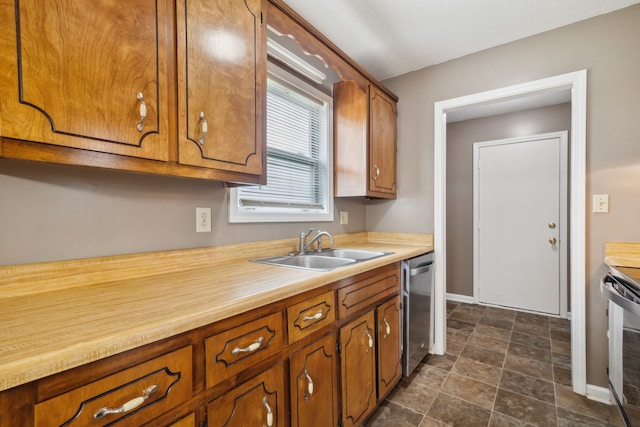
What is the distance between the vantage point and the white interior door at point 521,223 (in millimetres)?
3246

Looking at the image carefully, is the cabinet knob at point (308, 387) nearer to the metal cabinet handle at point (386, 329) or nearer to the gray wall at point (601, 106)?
the metal cabinet handle at point (386, 329)

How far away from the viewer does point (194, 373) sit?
80cm

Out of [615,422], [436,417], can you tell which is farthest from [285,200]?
[615,422]

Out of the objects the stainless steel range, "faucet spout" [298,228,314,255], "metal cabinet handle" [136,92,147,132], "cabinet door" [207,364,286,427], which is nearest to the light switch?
the stainless steel range

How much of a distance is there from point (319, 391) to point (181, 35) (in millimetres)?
1502

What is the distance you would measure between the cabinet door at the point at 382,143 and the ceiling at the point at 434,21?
1.17 ft

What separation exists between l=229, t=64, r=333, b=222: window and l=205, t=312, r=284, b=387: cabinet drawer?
787mm

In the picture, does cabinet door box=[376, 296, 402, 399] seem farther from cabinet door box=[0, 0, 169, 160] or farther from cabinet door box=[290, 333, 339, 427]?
cabinet door box=[0, 0, 169, 160]

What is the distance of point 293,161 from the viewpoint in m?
2.19

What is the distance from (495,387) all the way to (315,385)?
4.96 ft

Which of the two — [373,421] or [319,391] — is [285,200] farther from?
[373,421]

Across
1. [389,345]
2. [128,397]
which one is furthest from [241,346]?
[389,345]

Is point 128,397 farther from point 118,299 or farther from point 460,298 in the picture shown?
point 460,298

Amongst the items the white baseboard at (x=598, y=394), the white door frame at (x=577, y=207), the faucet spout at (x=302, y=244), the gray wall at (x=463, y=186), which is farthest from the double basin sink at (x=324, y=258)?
the gray wall at (x=463, y=186)
